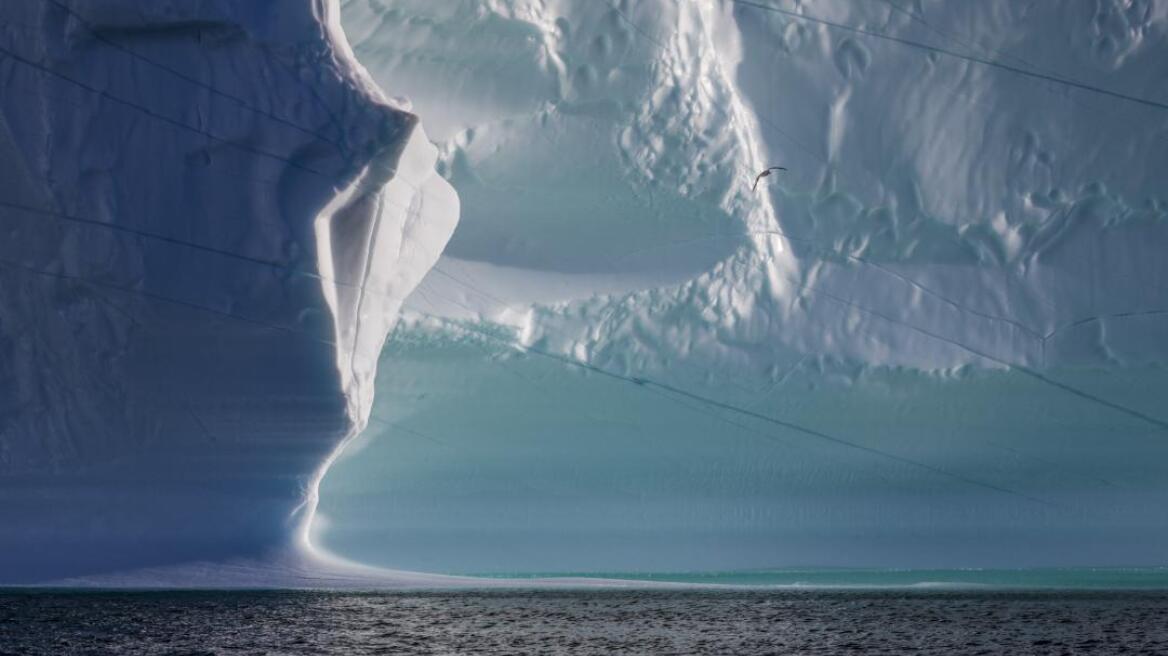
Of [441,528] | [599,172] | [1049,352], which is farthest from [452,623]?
[1049,352]

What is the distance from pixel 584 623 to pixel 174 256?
3.11 m

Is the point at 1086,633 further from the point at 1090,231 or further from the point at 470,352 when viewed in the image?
the point at 470,352

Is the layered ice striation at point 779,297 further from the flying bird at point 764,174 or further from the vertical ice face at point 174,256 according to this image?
the vertical ice face at point 174,256

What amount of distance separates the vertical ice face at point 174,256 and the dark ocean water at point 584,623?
0.65m

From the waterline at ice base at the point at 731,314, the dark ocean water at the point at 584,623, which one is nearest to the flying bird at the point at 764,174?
the waterline at ice base at the point at 731,314

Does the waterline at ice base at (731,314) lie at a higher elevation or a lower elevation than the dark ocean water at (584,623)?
higher

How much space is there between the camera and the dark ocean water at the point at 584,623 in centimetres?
600

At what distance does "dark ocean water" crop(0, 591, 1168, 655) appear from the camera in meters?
6.00

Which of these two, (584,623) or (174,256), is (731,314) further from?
(174,256)

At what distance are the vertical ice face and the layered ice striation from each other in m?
0.80

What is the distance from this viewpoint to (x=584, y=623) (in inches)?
277

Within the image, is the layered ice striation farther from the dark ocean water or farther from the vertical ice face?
the vertical ice face

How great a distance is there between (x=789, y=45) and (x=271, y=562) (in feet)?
14.7

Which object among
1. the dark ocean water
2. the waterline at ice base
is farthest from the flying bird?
the dark ocean water
